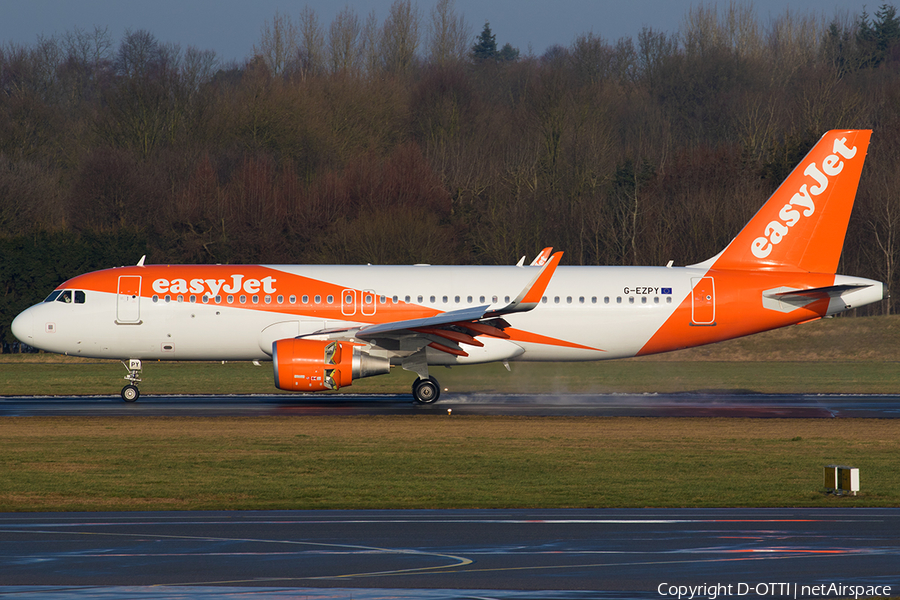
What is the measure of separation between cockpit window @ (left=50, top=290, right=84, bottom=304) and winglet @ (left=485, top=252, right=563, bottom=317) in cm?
1168

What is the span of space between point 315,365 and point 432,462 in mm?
8852

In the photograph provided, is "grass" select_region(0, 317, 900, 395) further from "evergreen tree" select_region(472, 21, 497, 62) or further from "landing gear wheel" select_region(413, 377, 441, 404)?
"evergreen tree" select_region(472, 21, 497, 62)

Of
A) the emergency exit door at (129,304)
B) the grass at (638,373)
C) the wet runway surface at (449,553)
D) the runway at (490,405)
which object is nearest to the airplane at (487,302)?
the emergency exit door at (129,304)

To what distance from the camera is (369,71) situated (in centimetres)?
9062

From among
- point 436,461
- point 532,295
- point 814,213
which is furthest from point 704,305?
point 436,461

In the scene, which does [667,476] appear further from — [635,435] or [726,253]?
[726,253]

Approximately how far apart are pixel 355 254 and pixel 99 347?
1228 inches

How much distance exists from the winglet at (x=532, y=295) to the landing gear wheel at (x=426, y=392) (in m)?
3.35

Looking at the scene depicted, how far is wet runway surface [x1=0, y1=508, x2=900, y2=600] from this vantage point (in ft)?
30.9

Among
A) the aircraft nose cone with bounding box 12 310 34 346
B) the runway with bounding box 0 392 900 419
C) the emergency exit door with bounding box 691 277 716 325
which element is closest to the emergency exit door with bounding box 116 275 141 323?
the runway with bounding box 0 392 900 419

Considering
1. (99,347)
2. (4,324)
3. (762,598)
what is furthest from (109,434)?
(4,324)

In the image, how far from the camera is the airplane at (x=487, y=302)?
28.8 meters

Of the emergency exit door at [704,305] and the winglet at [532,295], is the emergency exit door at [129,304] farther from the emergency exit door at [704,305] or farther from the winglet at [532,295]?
the emergency exit door at [704,305]

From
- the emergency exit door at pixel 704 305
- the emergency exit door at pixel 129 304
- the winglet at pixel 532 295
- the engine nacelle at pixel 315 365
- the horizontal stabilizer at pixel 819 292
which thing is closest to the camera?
the winglet at pixel 532 295
